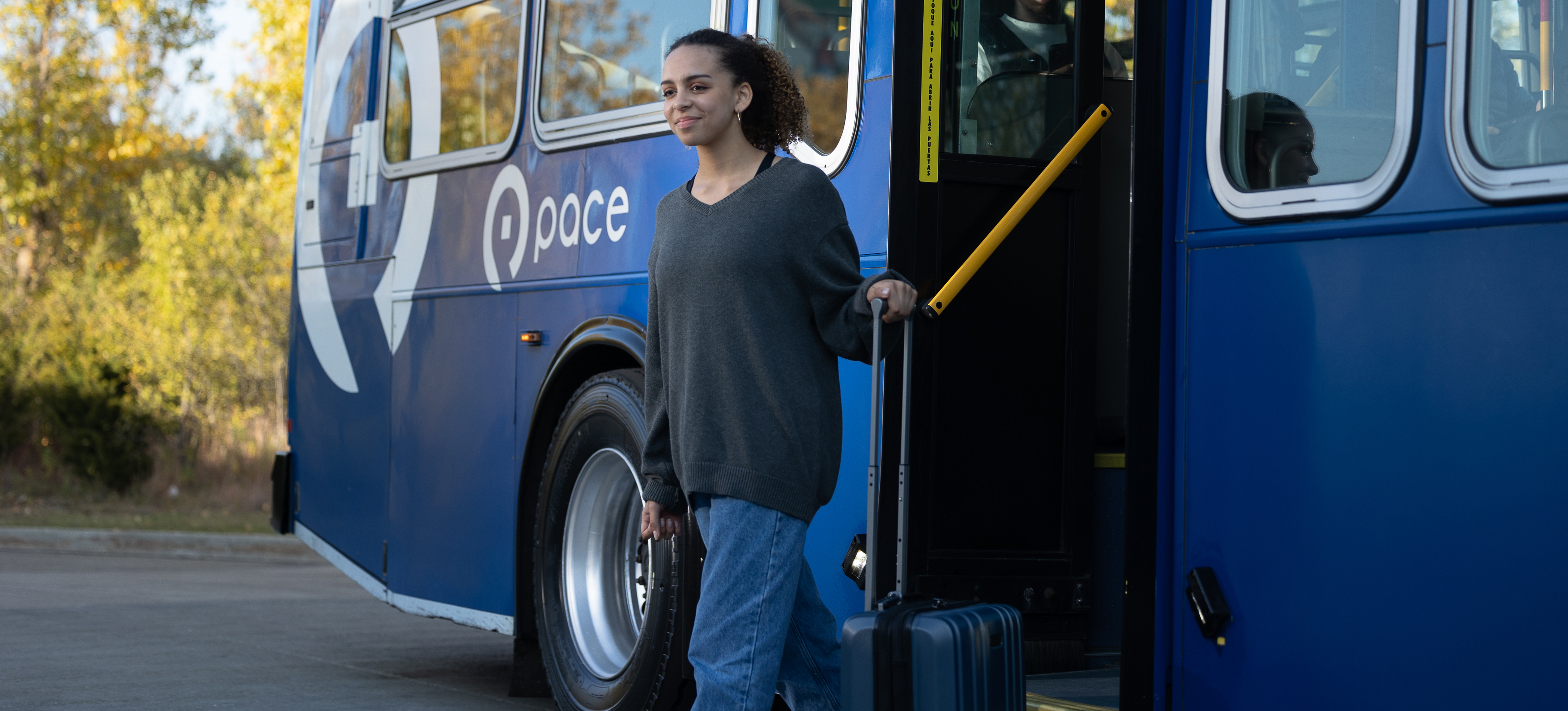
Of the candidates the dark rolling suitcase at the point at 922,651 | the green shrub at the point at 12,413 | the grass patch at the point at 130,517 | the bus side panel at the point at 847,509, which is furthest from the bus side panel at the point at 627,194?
the green shrub at the point at 12,413

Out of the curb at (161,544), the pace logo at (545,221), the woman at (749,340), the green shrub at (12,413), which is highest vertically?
the pace logo at (545,221)

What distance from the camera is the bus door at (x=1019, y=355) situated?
4035 mm

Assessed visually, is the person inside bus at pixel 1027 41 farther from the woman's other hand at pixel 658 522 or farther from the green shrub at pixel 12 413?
the green shrub at pixel 12 413

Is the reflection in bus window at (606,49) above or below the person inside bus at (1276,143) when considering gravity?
above

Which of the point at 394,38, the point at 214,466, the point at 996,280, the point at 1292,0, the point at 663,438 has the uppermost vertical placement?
the point at 394,38

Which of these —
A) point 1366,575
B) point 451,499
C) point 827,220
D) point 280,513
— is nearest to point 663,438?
point 827,220

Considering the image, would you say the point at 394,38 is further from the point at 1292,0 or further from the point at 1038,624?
the point at 1292,0

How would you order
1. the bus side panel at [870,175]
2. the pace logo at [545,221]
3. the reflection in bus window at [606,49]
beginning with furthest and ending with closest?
the pace logo at [545,221], the reflection in bus window at [606,49], the bus side panel at [870,175]

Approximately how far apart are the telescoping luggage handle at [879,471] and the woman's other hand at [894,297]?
0.04 ft

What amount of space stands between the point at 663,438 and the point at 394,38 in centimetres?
368

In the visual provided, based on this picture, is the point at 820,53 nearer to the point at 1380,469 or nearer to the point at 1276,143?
the point at 1276,143

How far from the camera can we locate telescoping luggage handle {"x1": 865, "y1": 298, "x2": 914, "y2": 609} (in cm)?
312

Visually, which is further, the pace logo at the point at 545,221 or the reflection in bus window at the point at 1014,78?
the pace logo at the point at 545,221

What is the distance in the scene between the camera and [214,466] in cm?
1761
